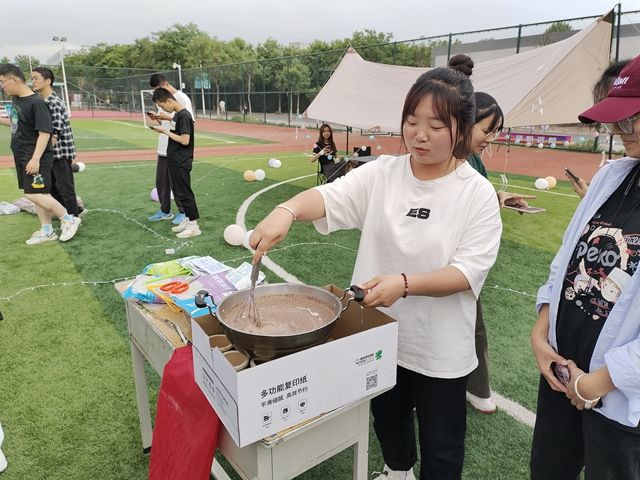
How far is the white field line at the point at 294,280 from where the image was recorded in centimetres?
273

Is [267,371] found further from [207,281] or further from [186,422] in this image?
[207,281]

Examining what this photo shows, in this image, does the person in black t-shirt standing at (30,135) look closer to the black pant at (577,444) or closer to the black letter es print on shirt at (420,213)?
the black letter es print on shirt at (420,213)

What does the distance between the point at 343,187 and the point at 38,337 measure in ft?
10.1

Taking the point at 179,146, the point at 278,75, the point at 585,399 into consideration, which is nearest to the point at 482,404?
the point at 585,399

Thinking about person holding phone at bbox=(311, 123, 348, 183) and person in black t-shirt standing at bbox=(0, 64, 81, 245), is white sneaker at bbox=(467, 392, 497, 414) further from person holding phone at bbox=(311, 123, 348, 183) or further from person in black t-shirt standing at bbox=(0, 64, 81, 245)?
person holding phone at bbox=(311, 123, 348, 183)

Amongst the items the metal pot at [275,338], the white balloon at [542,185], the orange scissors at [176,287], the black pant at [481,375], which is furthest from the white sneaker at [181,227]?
the white balloon at [542,185]

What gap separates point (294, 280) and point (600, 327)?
3.45 meters

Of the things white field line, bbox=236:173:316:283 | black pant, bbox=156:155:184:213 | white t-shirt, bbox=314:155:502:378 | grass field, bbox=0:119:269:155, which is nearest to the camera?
white t-shirt, bbox=314:155:502:378

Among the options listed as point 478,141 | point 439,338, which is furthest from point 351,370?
point 478,141

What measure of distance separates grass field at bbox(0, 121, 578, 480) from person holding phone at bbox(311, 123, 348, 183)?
3.83 feet

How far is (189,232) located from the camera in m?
5.93

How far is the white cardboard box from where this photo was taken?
3.70ft

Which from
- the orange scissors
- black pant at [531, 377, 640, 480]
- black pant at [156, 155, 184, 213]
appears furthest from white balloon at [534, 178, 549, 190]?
the orange scissors

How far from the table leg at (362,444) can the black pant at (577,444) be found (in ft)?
2.05
